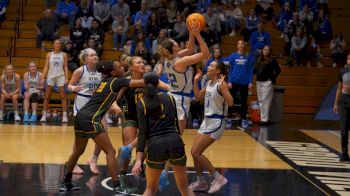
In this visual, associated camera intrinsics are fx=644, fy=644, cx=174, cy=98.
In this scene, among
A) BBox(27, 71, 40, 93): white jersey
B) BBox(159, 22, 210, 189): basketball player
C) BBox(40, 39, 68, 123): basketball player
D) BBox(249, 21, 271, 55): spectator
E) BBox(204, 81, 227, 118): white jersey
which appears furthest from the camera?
BBox(249, 21, 271, 55): spectator

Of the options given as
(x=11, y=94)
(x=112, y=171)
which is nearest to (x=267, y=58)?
(x=11, y=94)

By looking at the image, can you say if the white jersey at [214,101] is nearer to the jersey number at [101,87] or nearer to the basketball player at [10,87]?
the jersey number at [101,87]

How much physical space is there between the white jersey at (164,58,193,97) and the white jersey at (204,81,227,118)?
0.87ft

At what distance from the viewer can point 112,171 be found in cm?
768

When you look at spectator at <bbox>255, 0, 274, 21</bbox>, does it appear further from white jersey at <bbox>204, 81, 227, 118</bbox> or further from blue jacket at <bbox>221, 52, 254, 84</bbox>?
white jersey at <bbox>204, 81, 227, 118</bbox>

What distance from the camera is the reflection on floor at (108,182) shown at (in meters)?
7.89

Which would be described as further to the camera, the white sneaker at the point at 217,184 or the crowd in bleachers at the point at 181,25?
the crowd in bleachers at the point at 181,25

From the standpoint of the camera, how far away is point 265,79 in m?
15.5

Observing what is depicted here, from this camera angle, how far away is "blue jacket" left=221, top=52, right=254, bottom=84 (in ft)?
49.5

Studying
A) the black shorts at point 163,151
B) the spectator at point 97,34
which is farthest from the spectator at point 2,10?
the black shorts at point 163,151

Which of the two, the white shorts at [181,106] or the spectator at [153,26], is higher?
the spectator at [153,26]

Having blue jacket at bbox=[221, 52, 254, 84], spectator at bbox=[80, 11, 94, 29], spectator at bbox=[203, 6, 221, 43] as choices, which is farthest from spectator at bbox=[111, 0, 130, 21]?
blue jacket at bbox=[221, 52, 254, 84]

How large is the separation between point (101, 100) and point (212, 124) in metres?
1.46

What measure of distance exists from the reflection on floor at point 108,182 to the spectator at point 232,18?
34.2ft
